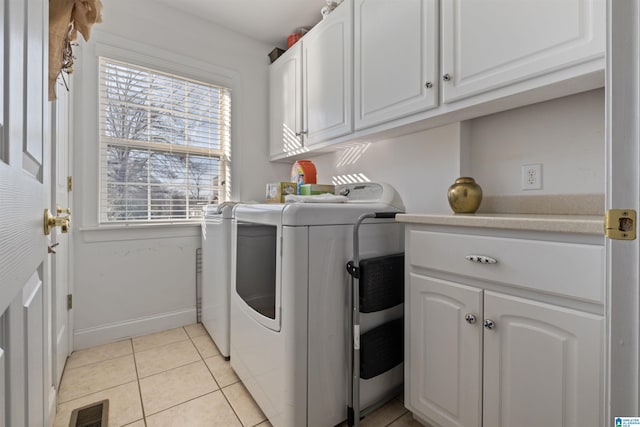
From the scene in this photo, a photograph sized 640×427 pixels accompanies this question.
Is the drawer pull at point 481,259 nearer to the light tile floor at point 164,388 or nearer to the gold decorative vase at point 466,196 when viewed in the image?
the gold decorative vase at point 466,196

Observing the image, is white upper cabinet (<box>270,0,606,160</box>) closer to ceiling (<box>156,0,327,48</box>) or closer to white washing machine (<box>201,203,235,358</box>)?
ceiling (<box>156,0,327,48</box>)

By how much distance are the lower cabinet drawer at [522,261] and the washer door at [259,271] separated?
0.65 meters

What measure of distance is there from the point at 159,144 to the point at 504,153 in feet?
7.97

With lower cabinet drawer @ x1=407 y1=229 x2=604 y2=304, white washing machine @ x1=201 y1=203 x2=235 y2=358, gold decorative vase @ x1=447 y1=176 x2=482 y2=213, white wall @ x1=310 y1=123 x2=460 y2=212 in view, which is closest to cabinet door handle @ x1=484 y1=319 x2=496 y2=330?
lower cabinet drawer @ x1=407 y1=229 x2=604 y2=304

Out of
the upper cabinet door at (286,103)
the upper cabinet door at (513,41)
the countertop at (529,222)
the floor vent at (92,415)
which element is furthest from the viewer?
the upper cabinet door at (286,103)

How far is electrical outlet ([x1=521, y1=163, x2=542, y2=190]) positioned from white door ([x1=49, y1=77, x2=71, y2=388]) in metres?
2.27

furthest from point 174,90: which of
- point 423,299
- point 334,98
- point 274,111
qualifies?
point 423,299

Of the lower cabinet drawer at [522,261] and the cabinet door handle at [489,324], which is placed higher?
the lower cabinet drawer at [522,261]

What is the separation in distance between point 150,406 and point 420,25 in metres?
2.38

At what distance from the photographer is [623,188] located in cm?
47

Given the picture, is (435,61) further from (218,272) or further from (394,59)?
(218,272)

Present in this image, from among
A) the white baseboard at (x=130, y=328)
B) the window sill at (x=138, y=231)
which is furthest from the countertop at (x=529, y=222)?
the white baseboard at (x=130, y=328)

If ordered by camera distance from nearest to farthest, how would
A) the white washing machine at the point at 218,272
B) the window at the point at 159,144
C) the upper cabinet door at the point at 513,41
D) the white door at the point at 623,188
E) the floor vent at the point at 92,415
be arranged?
the white door at the point at 623,188 → the upper cabinet door at the point at 513,41 → the floor vent at the point at 92,415 → the white washing machine at the point at 218,272 → the window at the point at 159,144

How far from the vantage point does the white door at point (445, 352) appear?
1.05 metres
